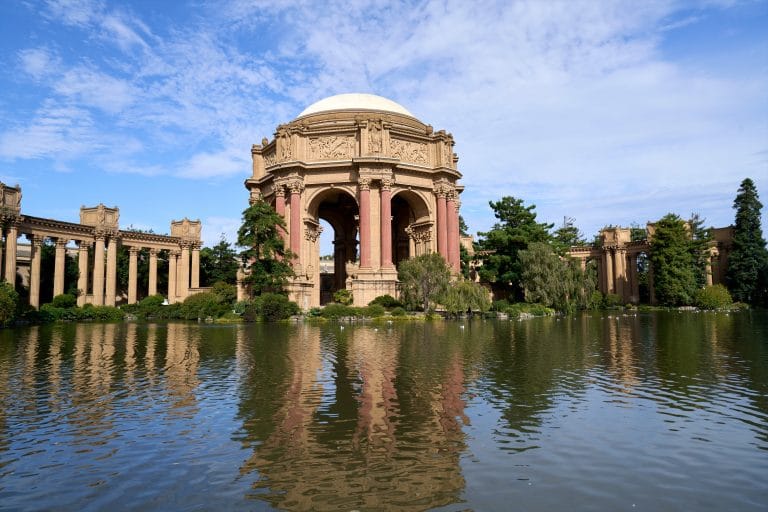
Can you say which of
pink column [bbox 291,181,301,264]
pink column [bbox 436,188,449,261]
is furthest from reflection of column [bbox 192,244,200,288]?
pink column [bbox 436,188,449,261]

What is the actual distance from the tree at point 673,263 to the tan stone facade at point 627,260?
194 inches

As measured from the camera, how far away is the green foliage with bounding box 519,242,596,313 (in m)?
43.5

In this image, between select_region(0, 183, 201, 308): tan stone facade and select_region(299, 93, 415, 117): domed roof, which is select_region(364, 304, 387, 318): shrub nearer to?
select_region(299, 93, 415, 117): domed roof

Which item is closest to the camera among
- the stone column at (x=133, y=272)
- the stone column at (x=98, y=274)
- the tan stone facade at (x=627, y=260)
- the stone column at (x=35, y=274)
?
the stone column at (x=35, y=274)

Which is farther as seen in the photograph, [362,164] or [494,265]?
[494,265]

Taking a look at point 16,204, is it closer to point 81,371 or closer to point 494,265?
point 81,371

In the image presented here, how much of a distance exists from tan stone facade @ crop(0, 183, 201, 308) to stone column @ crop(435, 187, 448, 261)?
2464 centimetres

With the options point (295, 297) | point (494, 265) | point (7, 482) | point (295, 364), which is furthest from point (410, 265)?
point (7, 482)

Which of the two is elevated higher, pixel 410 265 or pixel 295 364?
pixel 410 265

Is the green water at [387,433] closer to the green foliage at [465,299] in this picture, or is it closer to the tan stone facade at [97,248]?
the green foliage at [465,299]

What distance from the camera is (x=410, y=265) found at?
37469 millimetres

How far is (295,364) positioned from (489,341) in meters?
8.26

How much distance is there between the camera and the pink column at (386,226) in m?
42.4

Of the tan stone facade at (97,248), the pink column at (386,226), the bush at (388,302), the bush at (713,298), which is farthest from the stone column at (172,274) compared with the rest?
the bush at (713,298)
